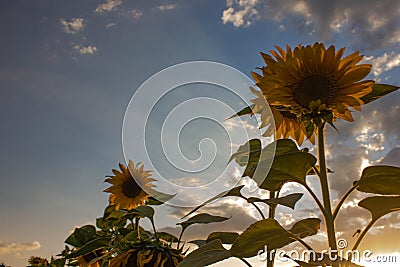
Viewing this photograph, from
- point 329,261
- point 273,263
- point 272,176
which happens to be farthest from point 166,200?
point 329,261

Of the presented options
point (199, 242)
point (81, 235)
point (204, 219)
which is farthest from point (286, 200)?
point (81, 235)

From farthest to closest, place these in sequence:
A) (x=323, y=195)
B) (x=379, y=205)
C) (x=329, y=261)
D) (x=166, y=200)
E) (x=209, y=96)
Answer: (x=166, y=200) → (x=209, y=96) → (x=379, y=205) → (x=323, y=195) → (x=329, y=261)

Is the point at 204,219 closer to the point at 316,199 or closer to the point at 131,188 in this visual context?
the point at 316,199

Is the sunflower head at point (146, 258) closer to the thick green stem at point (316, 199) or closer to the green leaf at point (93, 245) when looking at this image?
the green leaf at point (93, 245)

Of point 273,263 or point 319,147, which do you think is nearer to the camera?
point 319,147

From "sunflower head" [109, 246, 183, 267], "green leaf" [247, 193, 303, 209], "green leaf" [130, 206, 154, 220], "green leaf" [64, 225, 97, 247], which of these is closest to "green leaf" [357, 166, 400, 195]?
"green leaf" [247, 193, 303, 209]

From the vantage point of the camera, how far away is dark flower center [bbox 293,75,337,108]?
0.96m

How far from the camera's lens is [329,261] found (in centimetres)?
71

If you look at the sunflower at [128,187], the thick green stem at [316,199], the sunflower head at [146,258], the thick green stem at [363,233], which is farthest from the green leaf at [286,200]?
the sunflower at [128,187]

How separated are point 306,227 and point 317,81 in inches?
12.7

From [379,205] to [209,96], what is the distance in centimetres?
59

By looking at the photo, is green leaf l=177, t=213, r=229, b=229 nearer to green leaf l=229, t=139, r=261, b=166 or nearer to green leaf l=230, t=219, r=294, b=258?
green leaf l=229, t=139, r=261, b=166

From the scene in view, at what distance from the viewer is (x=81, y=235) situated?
5.62 ft

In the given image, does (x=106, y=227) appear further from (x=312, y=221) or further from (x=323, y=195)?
(x=323, y=195)
